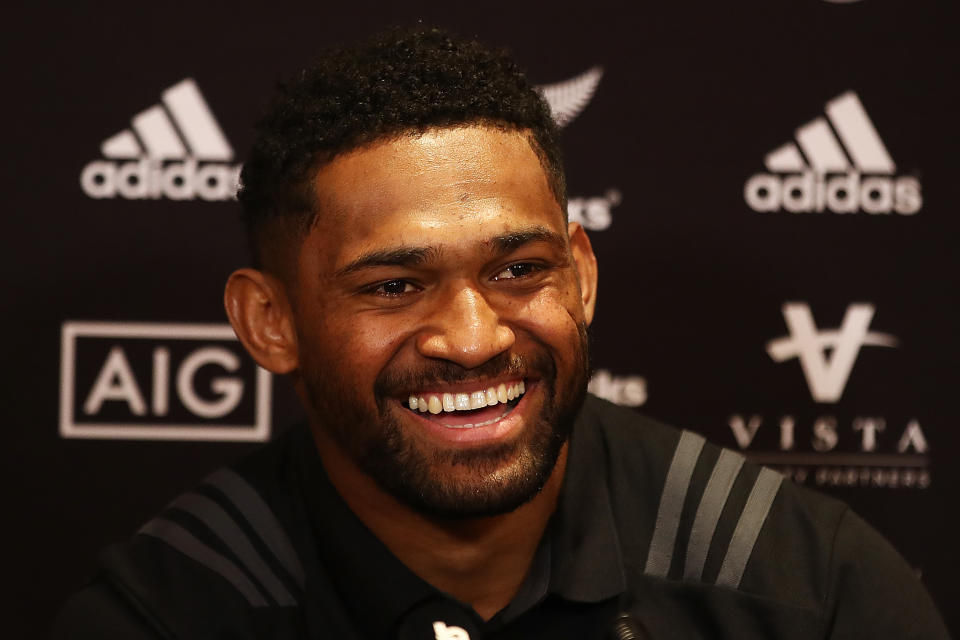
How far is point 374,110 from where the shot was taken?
4.95 feet

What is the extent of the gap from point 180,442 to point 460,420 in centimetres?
95

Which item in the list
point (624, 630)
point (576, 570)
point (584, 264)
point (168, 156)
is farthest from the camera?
point (168, 156)

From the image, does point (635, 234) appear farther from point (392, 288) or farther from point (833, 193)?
point (392, 288)

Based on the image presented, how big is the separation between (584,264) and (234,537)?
0.64 m

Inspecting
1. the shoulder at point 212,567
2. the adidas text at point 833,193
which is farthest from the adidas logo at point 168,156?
the adidas text at point 833,193

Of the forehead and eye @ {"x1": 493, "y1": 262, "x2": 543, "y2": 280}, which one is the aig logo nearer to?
the forehead

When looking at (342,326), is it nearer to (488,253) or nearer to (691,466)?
(488,253)

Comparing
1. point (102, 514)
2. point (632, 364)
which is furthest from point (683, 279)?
point (102, 514)

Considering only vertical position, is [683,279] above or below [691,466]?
above

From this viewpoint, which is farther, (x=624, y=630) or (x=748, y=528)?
(x=748, y=528)

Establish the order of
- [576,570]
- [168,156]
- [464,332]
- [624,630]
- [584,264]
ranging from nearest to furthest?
[624,630], [464,332], [576,570], [584,264], [168,156]

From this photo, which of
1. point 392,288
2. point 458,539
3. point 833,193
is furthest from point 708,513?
point 833,193

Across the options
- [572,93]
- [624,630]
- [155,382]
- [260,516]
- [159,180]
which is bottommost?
[624,630]

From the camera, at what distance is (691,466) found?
1.76 metres
